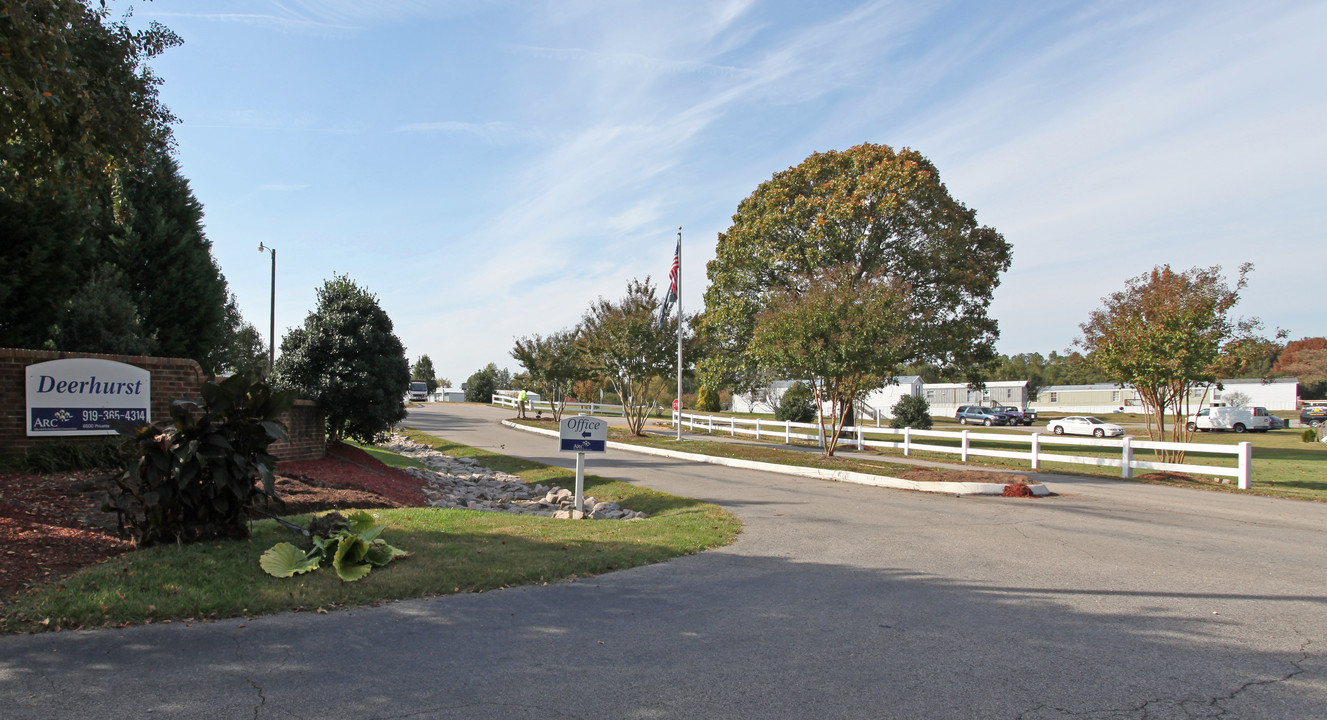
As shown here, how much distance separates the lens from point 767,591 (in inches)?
264

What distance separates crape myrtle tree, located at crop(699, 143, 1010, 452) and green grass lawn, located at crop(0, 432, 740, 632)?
55.1 feet

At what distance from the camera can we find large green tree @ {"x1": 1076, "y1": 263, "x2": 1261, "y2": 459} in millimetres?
18344

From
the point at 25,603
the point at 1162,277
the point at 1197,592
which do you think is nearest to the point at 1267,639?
the point at 1197,592

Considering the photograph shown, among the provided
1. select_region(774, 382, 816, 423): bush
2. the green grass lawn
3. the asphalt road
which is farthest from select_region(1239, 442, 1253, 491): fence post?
select_region(774, 382, 816, 423): bush

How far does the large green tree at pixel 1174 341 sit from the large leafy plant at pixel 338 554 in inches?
752

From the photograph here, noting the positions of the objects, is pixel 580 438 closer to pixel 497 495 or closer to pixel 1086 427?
pixel 497 495

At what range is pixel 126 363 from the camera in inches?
426

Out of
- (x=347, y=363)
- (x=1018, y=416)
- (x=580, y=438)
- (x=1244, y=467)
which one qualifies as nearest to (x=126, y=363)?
(x=347, y=363)

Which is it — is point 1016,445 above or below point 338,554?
below

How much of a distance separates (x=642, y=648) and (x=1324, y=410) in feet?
228

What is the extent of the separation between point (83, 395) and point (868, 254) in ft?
84.4

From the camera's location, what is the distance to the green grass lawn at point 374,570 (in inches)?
209

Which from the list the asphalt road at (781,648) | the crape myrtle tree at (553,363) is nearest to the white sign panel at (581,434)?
the asphalt road at (781,648)

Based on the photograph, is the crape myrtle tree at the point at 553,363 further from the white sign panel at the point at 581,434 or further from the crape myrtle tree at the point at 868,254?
the white sign panel at the point at 581,434
